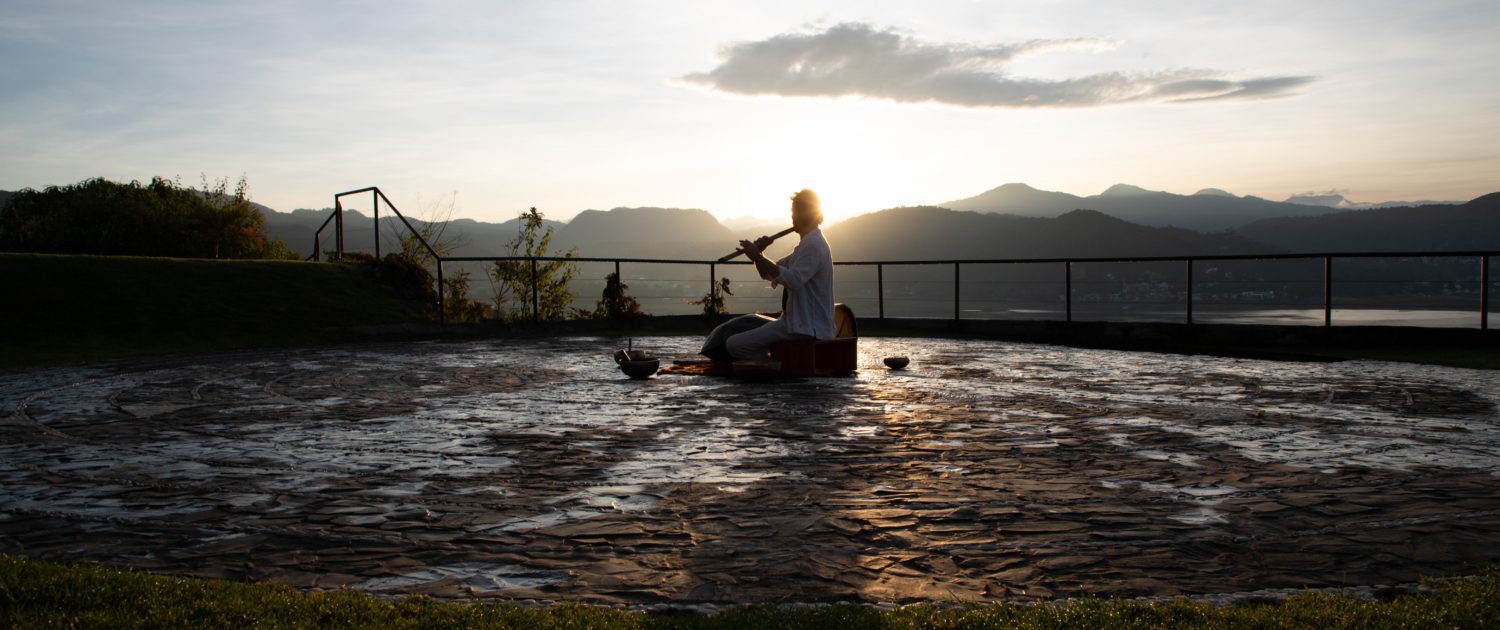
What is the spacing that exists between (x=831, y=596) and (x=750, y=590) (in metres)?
0.29

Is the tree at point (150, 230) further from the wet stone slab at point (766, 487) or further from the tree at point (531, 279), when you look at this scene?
the wet stone slab at point (766, 487)

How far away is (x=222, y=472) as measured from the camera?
5.43 meters

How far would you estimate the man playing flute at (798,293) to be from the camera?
1064cm

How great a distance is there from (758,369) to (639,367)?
125 cm

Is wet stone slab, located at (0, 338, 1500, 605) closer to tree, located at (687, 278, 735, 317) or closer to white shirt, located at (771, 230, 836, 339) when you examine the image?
white shirt, located at (771, 230, 836, 339)

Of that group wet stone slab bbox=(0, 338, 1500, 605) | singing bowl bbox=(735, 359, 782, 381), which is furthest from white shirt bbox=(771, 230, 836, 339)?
wet stone slab bbox=(0, 338, 1500, 605)

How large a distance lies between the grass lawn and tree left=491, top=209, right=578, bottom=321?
Result: 2.92m

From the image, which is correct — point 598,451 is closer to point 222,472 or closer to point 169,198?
point 222,472

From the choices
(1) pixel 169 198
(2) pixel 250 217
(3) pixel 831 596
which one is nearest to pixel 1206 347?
(3) pixel 831 596

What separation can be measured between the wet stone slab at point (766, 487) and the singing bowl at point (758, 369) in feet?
2.64

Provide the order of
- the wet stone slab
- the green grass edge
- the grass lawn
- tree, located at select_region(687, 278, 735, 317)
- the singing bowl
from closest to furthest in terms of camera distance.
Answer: the green grass edge, the wet stone slab, the singing bowl, the grass lawn, tree, located at select_region(687, 278, 735, 317)

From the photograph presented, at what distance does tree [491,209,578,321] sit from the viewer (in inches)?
936

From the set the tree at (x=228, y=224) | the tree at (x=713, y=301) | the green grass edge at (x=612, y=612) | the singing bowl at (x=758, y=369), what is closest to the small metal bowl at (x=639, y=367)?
the singing bowl at (x=758, y=369)

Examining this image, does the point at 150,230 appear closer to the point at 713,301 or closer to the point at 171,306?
the point at 171,306
